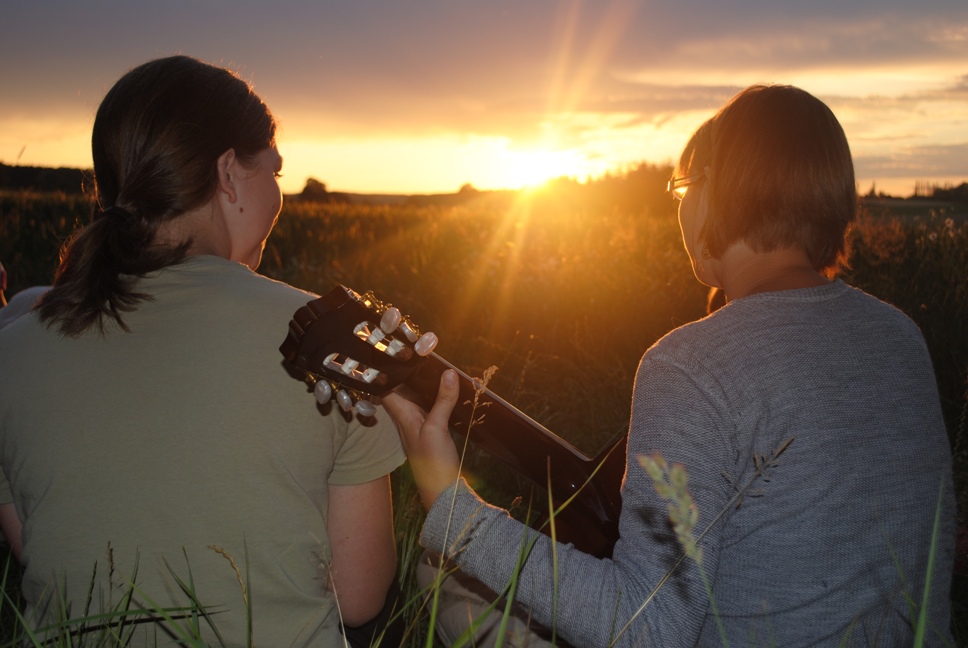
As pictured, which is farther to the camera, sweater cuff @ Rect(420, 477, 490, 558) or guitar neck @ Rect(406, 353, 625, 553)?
guitar neck @ Rect(406, 353, 625, 553)

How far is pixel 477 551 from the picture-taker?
5.15 feet

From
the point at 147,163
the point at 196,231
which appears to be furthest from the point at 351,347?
A: the point at 147,163

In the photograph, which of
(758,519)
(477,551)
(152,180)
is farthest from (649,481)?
(152,180)

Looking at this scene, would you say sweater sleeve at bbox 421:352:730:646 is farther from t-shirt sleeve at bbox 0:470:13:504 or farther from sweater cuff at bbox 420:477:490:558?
t-shirt sleeve at bbox 0:470:13:504

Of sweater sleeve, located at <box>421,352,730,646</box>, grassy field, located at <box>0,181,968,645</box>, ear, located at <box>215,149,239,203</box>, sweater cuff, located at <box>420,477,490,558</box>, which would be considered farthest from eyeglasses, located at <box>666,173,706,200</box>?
grassy field, located at <box>0,181,968,645</box>

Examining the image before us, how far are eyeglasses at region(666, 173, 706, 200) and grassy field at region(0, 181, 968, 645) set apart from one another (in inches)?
70.2

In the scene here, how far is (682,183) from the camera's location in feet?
6.41

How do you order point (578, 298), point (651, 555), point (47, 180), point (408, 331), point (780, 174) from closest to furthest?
point (651, 555) < point (408, 331) < point (780, 174) < point (578, 298) < point (47, 180)

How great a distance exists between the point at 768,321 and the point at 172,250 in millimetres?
1292

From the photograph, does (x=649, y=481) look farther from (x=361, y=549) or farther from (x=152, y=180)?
(x=152, y=180)

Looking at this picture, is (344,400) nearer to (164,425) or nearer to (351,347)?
(351,347)

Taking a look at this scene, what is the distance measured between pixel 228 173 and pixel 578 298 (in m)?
4.45

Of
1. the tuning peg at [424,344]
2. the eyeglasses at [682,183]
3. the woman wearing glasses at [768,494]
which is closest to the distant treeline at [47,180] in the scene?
the eyeglasses at [682,183]

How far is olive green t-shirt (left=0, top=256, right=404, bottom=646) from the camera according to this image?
63.9 inches
